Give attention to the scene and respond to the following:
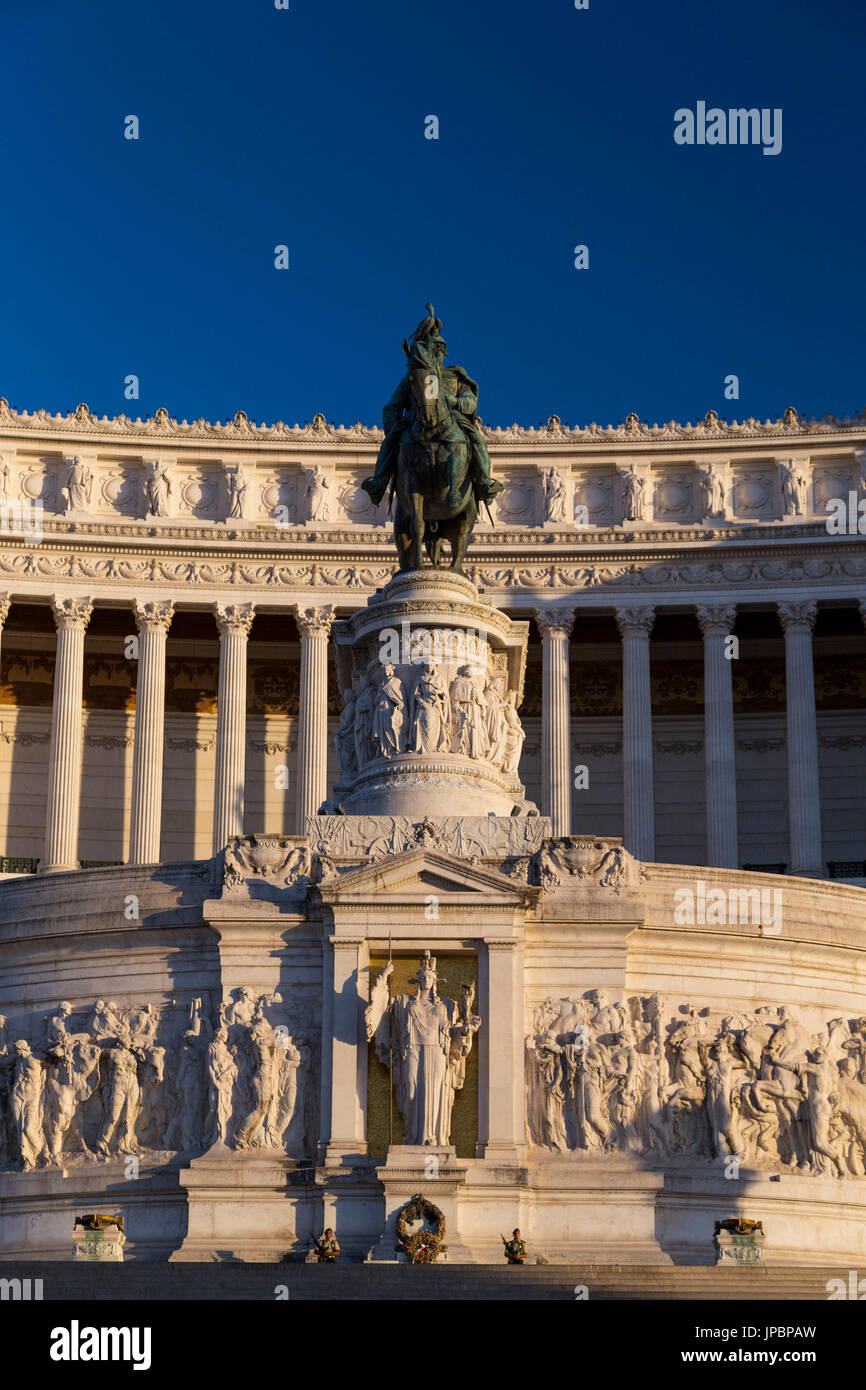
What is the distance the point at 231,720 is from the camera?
71812mm

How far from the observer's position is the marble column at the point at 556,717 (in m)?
71.2

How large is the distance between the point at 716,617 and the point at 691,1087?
39.2 m

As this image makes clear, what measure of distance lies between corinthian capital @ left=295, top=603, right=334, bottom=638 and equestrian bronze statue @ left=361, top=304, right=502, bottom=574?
28290 mm

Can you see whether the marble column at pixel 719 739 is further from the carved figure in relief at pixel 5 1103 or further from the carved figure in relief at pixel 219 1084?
the carved figure in relief at pixel 5 1103

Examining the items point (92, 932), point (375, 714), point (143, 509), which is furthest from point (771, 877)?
point (143, 509)

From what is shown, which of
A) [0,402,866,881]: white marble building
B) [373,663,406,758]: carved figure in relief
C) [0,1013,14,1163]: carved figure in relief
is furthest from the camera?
[0,402,866,881]: white marble building

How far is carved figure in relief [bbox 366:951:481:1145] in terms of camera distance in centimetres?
3397

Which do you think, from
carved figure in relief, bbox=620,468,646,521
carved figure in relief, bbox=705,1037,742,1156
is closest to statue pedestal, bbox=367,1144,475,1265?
carved figure in relief, bbox=705,1037,742,1156

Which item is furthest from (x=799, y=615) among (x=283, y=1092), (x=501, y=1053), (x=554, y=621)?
(x=283, y=1092)

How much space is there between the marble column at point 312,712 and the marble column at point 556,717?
6946 mm

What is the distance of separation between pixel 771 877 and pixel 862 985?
235 centimetres

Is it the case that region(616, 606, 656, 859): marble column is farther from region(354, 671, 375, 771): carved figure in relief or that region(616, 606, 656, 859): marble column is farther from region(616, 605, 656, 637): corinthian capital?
region(354, 671, 375, 771): carved figure in relief

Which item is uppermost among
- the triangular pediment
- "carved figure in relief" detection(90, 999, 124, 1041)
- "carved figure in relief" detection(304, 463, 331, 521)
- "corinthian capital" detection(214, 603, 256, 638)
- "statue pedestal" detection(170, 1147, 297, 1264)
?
"carved figure in relief" detection(304, 463, 331, 521)

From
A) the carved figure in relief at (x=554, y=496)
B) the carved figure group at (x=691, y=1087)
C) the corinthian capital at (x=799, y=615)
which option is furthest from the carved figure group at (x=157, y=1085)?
the carved figure in relief at (x=554, y=496)
